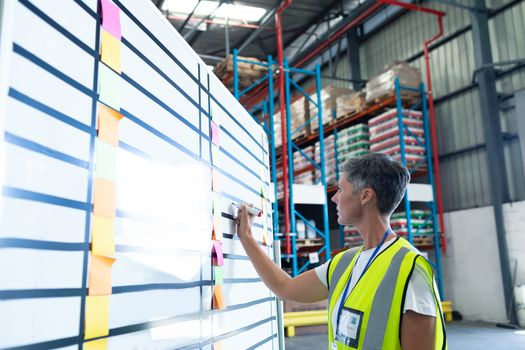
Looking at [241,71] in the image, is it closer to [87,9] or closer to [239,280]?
[239,280]

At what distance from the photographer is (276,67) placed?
977cm

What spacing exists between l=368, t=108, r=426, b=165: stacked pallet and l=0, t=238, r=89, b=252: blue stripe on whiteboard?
10.3m

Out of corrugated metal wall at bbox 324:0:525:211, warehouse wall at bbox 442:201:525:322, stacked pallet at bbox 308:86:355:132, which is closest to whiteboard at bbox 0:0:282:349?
warehouse wall at bbox 442:201:525:322

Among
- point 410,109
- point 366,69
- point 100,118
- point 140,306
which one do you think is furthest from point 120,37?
point 366,69

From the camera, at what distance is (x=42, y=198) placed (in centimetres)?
120

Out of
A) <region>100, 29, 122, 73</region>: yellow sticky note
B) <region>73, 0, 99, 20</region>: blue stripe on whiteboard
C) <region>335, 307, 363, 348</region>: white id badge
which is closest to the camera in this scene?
<region>73, 0, 99, 20</region>: blue stripe on whiteboard

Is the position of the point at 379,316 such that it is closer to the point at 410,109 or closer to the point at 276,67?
the point at 276,67

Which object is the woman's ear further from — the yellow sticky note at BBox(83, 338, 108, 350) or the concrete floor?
the concrete floor

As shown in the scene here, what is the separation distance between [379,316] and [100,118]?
1354 mm

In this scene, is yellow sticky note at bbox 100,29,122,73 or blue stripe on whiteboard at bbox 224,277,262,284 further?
blue stripe on whiteboard at bbox 224,277,262,284

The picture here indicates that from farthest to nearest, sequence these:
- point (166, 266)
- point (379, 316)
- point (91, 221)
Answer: point (379, 316) → point (166, 266) → point (91, 221)

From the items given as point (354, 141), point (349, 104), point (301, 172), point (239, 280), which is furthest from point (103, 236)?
point (301, 172)

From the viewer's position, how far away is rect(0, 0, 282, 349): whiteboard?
1135 millimetres

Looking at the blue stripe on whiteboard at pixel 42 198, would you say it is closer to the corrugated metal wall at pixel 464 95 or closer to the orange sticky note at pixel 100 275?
the orange sticky note at pixel 100 275
